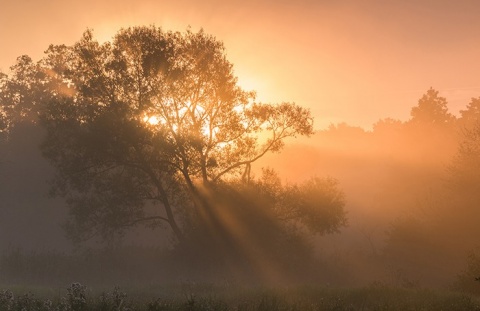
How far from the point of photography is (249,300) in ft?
58.0

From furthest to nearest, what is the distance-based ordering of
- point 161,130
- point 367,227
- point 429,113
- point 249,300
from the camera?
point 429,113
point 367,227
point 161,130
point 249,300

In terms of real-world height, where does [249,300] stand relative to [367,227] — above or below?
below

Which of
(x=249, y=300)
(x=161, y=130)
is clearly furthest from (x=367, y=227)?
(x=249, y=300)

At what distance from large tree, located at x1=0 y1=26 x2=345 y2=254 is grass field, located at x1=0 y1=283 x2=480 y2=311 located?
11.3m

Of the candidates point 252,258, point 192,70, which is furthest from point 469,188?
point 192,70

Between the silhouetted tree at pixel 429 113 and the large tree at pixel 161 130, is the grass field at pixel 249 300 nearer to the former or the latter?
the large tree at pixel 161 130

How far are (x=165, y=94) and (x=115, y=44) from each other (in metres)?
5.56

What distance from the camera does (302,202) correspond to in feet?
113

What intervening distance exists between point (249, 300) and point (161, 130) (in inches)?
745

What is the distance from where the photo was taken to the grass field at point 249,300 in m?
12.9

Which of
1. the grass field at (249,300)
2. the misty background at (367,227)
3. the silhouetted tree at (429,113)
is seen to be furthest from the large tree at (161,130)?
the silhouetted tree at (429,113)

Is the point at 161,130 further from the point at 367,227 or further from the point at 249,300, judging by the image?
the point at 367,227

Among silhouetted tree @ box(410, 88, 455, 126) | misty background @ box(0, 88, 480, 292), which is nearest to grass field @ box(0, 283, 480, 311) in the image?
misty background @ box(0, 88, 480, 292)

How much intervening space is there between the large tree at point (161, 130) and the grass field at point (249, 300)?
11251 mm
